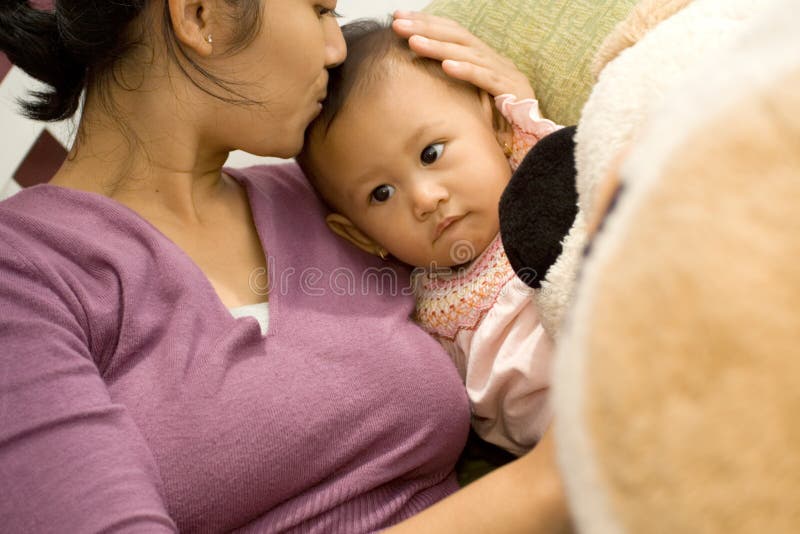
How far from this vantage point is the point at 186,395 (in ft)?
2.59

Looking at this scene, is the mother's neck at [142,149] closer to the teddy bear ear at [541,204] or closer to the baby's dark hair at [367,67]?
the baby's dark hair at [367,67]

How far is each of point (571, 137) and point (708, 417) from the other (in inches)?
16.3

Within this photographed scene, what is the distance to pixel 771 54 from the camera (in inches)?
12.2

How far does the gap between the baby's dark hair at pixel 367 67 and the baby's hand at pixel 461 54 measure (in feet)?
0.05

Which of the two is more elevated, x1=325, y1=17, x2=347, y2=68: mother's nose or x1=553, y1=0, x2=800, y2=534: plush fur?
x1=553, y1=0, x2=800, y2=534: plush fur

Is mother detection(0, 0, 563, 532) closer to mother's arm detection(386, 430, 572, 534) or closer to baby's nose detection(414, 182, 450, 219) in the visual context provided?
mother's arm detection(386, 430, 572, 534)

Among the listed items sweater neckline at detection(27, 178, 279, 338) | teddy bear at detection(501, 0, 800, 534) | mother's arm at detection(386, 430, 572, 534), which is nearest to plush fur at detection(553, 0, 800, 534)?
teddy bear at detection(501, 0, 800, 534)

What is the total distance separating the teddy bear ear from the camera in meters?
0.66

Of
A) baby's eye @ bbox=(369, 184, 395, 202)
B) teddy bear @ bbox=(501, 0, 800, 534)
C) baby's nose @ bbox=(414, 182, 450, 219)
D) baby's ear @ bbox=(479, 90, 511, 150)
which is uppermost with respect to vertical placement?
teddy bear @ bbox=(501, 0, 800, 534)

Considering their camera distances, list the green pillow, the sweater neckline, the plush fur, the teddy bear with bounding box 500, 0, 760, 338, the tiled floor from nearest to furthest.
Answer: the plush fur → the teddy bear with bounding box 500, 0, 760, 338 → the sweater neckline → the green pillow → the tiled floor

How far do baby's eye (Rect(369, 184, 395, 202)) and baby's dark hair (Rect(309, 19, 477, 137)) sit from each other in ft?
0.40

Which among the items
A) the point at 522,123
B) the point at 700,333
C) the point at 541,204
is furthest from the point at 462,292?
the point at 700,333

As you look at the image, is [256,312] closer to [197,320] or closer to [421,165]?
[197,320]

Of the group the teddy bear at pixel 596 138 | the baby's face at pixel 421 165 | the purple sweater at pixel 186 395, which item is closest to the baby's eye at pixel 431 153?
the baby's face at pixel 421 165
